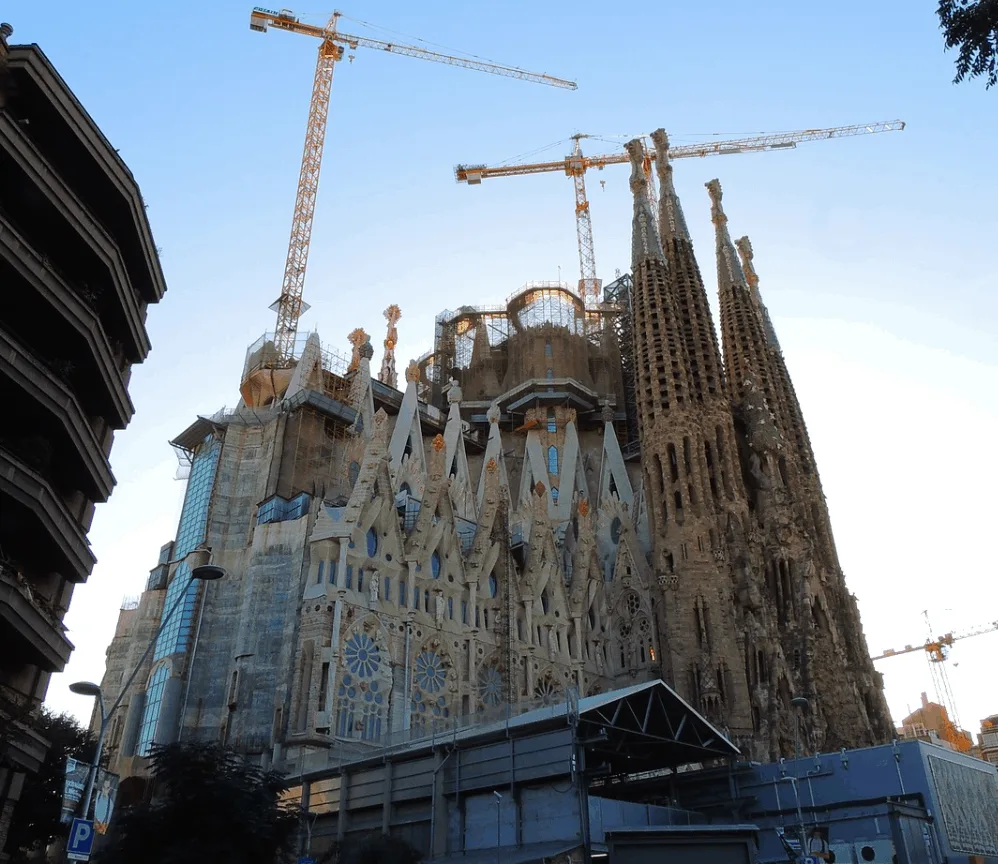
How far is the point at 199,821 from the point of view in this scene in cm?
1764

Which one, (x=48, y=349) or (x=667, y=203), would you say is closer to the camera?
(x=48, y=349)

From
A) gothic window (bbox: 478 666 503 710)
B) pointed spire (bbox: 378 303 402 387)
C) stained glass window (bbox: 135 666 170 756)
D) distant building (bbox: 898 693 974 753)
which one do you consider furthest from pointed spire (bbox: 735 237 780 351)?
distant building (bbox: 898 693 974 753)

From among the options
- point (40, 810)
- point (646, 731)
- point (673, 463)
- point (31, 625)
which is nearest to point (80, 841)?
point (31, 625)

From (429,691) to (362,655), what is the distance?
3.70 m

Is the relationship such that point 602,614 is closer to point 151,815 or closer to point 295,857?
point 295,857

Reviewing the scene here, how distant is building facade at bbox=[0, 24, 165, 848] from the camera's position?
15.8 metres

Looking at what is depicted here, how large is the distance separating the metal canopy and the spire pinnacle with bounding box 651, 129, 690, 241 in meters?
38.9

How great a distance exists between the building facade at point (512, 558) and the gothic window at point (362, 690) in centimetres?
9

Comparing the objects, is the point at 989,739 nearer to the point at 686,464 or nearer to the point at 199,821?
the point at 686,464

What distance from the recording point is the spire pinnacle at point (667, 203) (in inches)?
2320

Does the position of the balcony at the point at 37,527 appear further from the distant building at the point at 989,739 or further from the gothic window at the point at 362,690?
the distant building at the point at 989,739

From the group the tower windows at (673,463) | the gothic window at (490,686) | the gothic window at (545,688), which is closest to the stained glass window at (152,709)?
the gothic window at (490,686)

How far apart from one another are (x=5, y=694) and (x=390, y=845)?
401 inches

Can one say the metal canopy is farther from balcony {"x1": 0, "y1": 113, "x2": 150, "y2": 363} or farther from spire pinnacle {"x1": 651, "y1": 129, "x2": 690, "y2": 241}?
spire pinnacle {"x1": 651, "y1": 129, "x2": 690, "y2": 241}
